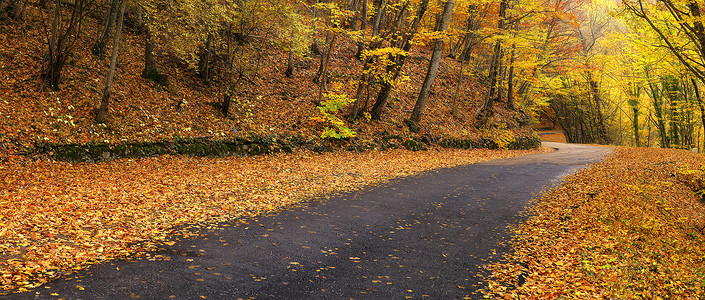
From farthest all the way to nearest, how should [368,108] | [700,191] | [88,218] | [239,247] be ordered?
[368,108], [700,191], [88,218], [239,247]

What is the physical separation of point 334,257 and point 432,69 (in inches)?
550

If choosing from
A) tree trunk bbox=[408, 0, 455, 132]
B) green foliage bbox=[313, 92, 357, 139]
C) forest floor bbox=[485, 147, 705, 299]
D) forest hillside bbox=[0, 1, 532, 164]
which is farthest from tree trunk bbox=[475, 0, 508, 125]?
forest floor bbox=[485, 147, 705, 299]

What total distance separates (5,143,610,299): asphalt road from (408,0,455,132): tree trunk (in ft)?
31.7

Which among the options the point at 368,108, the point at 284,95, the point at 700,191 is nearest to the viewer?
the point at 700,191

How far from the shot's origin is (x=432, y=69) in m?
18.0

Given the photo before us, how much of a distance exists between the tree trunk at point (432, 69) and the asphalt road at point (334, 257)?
9.65 m

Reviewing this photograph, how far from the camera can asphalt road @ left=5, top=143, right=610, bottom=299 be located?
4.42 meters

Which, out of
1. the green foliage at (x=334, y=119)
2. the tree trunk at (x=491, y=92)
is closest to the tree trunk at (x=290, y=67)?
the green foliage at (x=334, y=119)

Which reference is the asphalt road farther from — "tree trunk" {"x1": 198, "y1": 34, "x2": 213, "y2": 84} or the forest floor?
"tree trunk" {"x1": 198, "y1": 34, "x2": 213, "y2": 84}

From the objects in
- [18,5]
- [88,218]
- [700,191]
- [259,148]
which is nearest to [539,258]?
[88,218]

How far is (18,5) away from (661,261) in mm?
18621

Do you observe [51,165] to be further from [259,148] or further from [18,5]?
[18,5]

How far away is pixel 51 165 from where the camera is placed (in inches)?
359

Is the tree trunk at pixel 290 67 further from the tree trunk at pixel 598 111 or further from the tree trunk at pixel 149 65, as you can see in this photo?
the tree trunk at pixel 598 111
